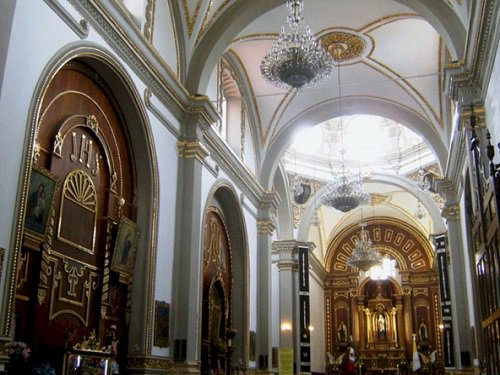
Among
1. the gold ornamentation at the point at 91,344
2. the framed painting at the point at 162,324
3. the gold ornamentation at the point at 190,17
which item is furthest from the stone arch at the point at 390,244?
the gold ornamentation at the point at 91,344

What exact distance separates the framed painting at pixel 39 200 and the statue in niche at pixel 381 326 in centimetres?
2265

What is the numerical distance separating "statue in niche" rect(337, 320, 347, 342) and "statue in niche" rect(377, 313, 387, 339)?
58.8 inches

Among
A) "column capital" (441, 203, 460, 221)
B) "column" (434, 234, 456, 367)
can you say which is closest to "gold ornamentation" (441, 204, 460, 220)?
"column capital" (441, 203, 460, 221)

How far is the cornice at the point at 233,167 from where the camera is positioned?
37.0 feet

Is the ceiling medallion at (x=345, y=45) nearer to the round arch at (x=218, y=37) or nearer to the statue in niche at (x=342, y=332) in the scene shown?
the round arch at (x=218, y=37)

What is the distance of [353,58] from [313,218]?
8.41 meters

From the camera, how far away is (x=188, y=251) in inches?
380

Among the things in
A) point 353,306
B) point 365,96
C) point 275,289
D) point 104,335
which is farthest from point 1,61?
point 353,306

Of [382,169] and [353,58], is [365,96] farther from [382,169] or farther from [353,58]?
[382,169]

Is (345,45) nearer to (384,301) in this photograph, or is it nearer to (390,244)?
(390,244)

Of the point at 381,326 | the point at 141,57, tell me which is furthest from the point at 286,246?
the point at 141,57

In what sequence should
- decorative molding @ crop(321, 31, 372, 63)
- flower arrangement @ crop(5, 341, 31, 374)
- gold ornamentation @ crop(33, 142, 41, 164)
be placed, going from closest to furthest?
1. flower arrangement @ crop(5, 341, 31, 374)
2. gold ornamentation @ crop(33, 142, 41, 164)
3. decorative molding @ crop(321, 31, 372, 63)

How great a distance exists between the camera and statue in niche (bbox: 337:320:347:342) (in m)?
26.5

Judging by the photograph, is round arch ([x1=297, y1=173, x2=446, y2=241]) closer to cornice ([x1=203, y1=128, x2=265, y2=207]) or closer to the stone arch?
cornice ([x1=203, y1=128, x2=265, y2=207])
